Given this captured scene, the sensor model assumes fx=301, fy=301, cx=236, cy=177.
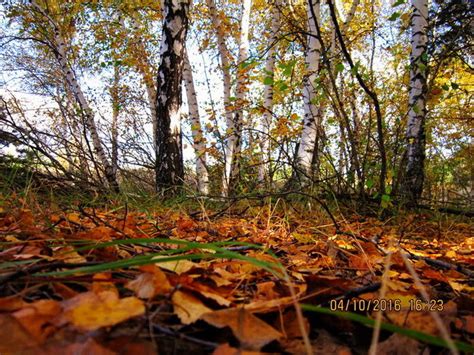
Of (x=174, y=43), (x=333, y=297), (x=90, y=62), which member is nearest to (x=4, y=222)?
(x=333, y=297)

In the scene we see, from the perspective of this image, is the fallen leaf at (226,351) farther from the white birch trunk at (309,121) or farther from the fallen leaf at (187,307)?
the white birch trunk at (309,121)

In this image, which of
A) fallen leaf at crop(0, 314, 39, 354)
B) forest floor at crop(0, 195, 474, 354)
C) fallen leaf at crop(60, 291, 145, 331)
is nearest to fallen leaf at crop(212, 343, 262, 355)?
forest floor at crop(0, 195, 474, 354)

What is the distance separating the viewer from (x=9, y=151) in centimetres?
250

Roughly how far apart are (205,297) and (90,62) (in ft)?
30.4

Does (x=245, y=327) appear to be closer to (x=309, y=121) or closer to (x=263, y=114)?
(x=309, y=121)

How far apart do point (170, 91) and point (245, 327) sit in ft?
11.6

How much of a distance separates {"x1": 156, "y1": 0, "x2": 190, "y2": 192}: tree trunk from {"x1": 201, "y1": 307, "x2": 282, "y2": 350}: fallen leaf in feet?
10.5

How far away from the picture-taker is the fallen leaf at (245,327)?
1.45ft

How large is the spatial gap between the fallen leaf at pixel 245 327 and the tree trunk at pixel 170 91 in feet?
10.5

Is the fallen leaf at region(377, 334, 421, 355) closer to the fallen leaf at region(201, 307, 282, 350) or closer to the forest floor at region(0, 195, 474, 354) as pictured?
the forest floor at region(0, 195, 474, 354)

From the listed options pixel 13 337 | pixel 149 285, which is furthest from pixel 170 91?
pixel 13 337

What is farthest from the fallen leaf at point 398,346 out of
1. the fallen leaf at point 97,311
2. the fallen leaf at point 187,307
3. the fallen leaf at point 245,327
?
the fallen leaf at point 97,311

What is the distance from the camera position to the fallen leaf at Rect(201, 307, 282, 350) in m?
0.44
